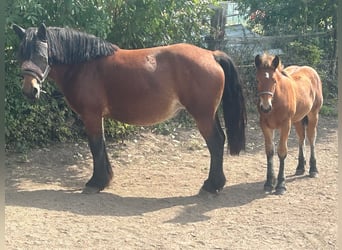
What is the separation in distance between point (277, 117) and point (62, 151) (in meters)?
3.23

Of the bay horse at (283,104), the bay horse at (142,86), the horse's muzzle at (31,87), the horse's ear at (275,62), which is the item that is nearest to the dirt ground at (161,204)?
the bay horse at (283,104)

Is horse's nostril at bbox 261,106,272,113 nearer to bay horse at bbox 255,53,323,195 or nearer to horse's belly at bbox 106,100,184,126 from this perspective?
bay horse at bbox 255,53,323,195

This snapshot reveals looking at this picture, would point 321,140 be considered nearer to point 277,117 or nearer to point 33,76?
point 277,117

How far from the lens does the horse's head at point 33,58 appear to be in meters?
4.59

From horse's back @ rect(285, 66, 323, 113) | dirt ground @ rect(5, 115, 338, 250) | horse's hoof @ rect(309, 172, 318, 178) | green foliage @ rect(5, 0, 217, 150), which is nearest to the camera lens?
dirt ground @ rect(5, 115, 338, 250)

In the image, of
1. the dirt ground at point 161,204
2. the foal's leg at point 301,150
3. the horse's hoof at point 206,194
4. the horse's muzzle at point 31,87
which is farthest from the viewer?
the foal's leg at point 301,150

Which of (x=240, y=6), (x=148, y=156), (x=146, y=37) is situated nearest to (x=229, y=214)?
(x=148, y=156)

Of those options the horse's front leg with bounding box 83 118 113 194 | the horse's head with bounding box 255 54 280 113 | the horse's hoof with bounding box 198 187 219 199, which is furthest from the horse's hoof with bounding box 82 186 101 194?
the horse's head with bounding box 255 54 280 113

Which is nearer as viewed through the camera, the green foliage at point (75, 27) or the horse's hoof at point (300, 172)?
the green foliage at point (75, 27)

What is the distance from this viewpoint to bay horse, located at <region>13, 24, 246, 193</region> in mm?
5008

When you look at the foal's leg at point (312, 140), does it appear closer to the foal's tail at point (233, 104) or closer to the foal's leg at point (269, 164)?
the foal's leg at point (269, 164)

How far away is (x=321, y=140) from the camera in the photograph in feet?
25.3

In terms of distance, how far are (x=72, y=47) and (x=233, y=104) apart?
5.90 feet

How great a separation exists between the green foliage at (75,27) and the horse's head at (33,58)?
2.00ft
